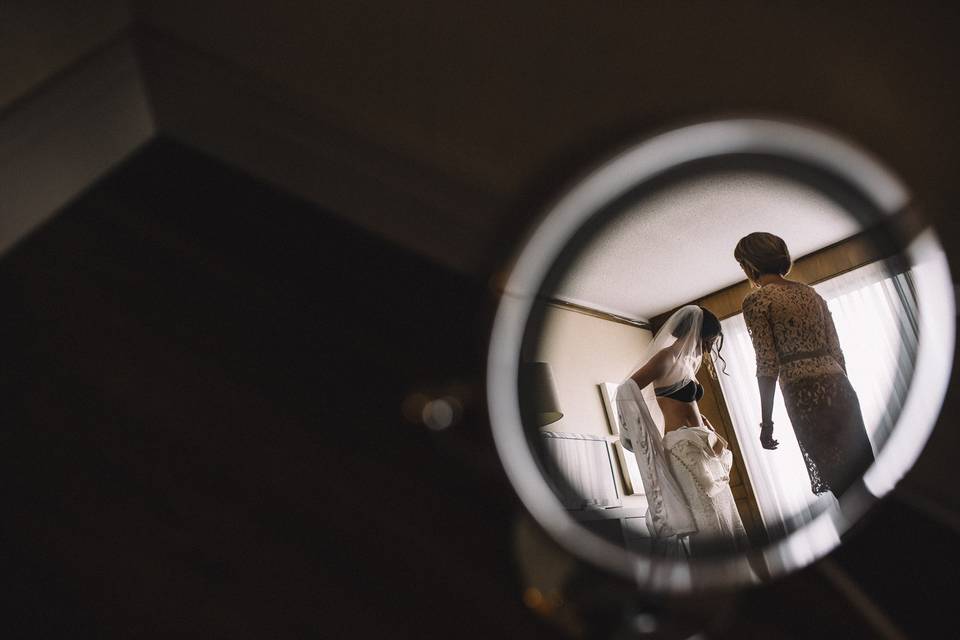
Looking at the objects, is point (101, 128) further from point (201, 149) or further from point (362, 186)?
point (362, 186)

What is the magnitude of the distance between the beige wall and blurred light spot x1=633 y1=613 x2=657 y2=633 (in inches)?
6.6

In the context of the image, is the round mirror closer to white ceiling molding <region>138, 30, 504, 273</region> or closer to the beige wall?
the beige wall

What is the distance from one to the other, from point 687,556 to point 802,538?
8 centimetres

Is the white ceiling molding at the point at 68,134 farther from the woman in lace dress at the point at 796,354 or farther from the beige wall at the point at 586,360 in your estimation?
the woman in lace dress at the point at 796,354

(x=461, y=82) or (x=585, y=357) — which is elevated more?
(x=461, y=82)

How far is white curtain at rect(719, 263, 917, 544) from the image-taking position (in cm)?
36

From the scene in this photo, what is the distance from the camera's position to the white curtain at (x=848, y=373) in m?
0.36

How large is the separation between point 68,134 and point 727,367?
0.84 metres

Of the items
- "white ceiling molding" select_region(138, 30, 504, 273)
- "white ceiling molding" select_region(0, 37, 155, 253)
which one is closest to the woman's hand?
"white ceiling molding" select_region(138, 30, 504, 273)

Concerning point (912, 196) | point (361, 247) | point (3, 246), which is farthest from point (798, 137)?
point (3, 246)

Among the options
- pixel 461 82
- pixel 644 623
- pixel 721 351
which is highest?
pixel 461 82

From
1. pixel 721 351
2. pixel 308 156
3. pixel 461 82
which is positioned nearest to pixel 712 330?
pixel 721 351

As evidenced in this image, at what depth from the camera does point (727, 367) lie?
0.36 m

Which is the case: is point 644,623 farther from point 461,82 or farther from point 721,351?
point 461,82
